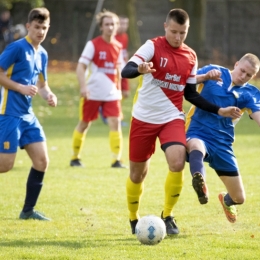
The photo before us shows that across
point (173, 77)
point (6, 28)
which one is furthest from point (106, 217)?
point (6, 28)

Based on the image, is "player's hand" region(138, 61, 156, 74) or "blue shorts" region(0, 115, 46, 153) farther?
"blue shorts" region(0, 115, 46, 153)

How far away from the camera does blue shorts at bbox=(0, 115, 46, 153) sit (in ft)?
23.4

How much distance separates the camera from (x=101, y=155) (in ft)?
41.0

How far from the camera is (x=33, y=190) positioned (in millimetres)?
7406

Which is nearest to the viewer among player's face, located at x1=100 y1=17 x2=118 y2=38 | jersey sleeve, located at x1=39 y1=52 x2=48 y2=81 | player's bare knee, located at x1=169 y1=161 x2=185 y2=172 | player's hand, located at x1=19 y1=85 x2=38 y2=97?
player's bare knee, located at x1=169 y1=161 x2=185 y2=172

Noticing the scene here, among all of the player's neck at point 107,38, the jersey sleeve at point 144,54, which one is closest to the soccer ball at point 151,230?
the jersey sleeve at point 144,54

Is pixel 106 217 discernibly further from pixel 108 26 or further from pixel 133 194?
pixel 108 26

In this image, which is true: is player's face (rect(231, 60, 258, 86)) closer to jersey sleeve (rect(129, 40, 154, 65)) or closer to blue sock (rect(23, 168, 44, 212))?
jersey sleeve (rect(129, 40, 154, 65))

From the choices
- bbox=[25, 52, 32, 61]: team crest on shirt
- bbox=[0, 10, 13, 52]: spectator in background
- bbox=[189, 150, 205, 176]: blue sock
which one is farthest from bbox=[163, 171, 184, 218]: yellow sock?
bbox=[0, 10, 13, 52]: spectator in background

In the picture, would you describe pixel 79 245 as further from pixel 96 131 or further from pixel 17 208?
pixel 96 131

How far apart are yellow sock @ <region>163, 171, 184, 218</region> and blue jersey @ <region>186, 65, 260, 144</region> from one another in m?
0.46

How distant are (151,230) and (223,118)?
1.42 m

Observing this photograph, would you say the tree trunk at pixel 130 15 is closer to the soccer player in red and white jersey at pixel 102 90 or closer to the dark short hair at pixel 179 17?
the soccer player in red and white jersey at pixel 102 90

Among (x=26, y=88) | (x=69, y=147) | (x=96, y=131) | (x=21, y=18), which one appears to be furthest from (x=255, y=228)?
(x=21, y=18)
